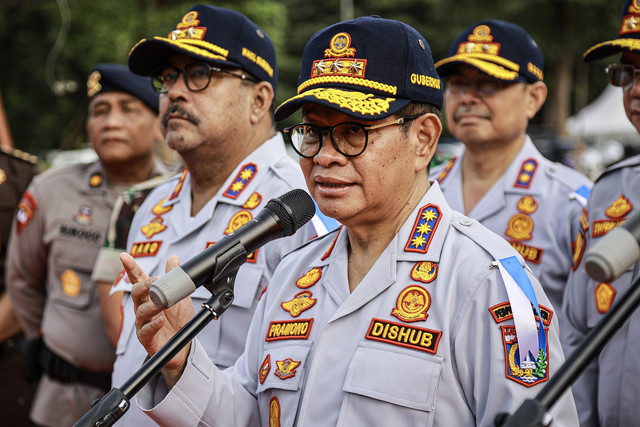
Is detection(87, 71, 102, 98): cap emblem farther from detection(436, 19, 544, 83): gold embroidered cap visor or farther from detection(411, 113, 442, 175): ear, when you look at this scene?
detection(411, 113, 442, 175): ear

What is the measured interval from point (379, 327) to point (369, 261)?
0.29 metres

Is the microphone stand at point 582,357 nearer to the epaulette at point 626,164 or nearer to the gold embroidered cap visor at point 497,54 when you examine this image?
the epaulette at point 626,164

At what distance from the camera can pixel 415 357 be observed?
1917 mm

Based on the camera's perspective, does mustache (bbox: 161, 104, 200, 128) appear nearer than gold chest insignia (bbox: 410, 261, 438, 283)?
No

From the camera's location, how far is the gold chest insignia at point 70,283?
4.01 m

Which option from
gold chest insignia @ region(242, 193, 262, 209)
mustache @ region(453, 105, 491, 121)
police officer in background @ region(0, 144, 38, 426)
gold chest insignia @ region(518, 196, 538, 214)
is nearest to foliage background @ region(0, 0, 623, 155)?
police officer in background @ region(0, 144, 38, 426)

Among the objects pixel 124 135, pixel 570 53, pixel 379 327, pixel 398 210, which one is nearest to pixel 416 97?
pixel 398 210

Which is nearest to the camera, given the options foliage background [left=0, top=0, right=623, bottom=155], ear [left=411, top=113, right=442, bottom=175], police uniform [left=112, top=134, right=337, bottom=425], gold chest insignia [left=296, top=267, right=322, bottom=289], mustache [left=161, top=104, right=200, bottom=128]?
ear [left=411, top=113, right=442, bottom=175]

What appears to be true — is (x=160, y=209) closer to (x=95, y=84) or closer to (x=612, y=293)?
(x=95, y=84)

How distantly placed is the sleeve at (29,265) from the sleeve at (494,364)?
307cm

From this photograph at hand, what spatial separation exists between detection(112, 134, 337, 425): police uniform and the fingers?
77cm

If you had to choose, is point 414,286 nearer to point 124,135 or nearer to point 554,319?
point 554,319

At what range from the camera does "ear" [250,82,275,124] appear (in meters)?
3.31

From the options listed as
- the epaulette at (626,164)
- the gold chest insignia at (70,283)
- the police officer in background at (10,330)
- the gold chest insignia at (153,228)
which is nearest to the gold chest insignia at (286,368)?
the gold chest insignia at (153,228)
